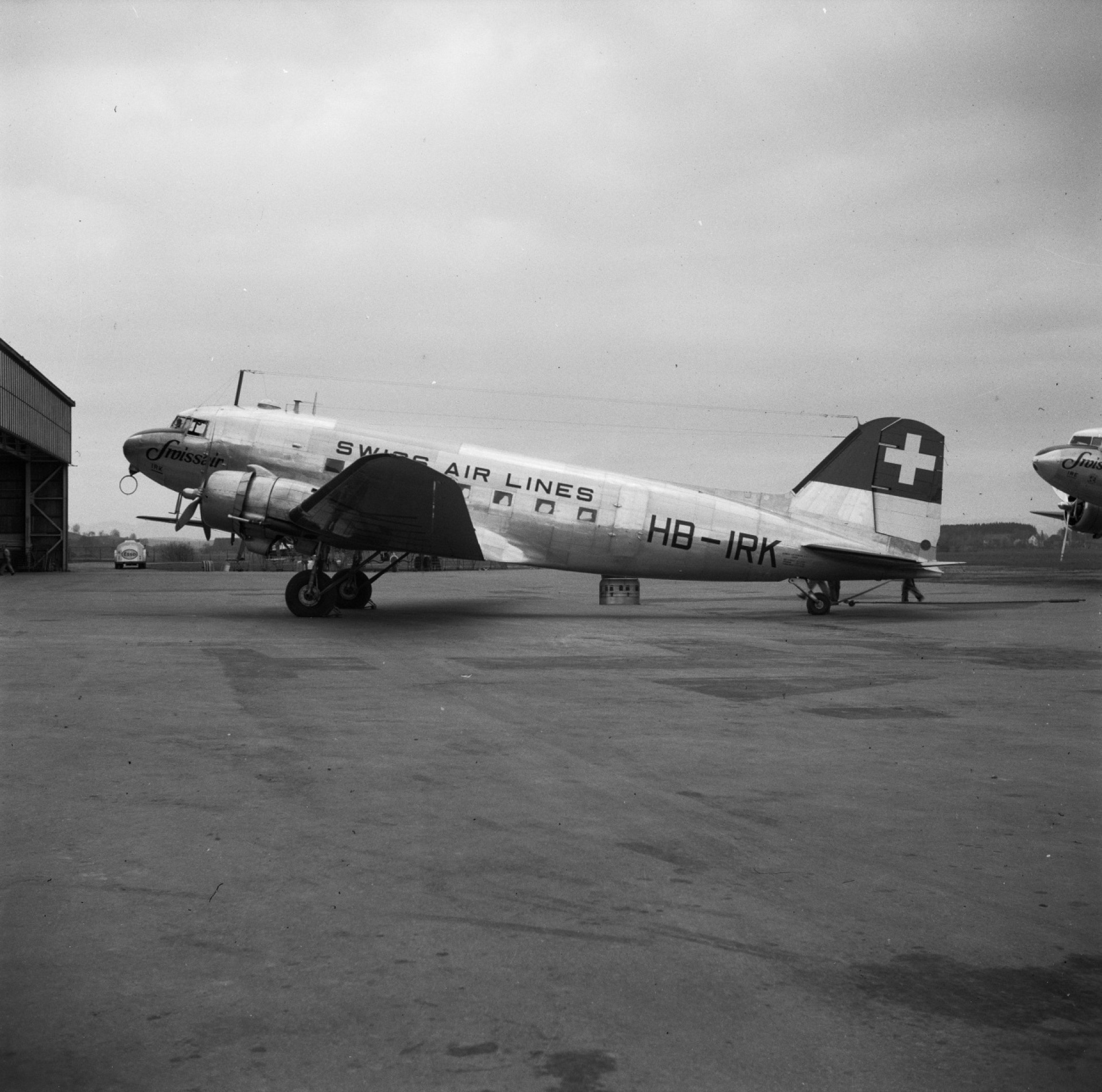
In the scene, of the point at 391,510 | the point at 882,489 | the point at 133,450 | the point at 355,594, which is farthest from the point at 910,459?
the point at 133,450

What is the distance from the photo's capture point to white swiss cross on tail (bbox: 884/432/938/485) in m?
22.8

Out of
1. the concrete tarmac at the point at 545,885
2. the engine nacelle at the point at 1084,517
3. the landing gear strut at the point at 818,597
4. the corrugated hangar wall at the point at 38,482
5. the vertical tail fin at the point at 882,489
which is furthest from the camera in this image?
the corrugated hangar wall at the point at 38,482

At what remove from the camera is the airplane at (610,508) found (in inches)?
842

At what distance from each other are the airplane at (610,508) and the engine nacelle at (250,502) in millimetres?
605

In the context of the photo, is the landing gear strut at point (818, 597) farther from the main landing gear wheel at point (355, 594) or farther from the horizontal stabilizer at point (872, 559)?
the main landing gear wheel at point (355, 594)

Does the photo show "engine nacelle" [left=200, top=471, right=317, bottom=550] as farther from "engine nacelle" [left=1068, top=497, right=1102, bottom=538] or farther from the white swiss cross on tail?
"engine nacelle" [left=1068, top=497, right=1102, bottom=538]

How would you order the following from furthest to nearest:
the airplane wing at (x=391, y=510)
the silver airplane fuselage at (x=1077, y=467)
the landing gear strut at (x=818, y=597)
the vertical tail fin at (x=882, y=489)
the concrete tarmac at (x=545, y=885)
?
the silver airplane fuselage at (x=1077, y=467) → the vertical tail fin at (x=882, y=489) → the landing gear strut at (x=818, y=597) → the airplane wing at (x=391, y=510) → the concrete tarmac at (x=545, y=885)

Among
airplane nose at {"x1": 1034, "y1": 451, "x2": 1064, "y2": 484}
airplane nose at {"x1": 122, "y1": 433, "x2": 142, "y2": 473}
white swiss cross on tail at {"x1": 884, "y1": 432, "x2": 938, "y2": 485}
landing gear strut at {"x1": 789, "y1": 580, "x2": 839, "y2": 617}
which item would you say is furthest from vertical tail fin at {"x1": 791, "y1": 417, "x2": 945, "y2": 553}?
airplane nose at {"x1": 122, "y1": 433, "x2": 142, "y2": 473}

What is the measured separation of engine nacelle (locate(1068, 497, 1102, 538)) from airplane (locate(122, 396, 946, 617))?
1494cm

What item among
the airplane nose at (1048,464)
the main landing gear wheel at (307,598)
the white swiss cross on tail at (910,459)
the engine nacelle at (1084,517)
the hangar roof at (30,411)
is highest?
the hangar roof at (30,411)

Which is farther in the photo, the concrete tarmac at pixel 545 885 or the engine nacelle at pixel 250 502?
the engine nacelle at pixel 250 502

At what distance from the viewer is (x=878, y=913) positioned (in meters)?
4.41

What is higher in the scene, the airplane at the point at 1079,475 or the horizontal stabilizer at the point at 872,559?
the airplane at the point at 1079,475

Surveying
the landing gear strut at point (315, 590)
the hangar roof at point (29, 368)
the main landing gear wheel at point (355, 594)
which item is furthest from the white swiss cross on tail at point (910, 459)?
the hangar roof at point (29, 368)
